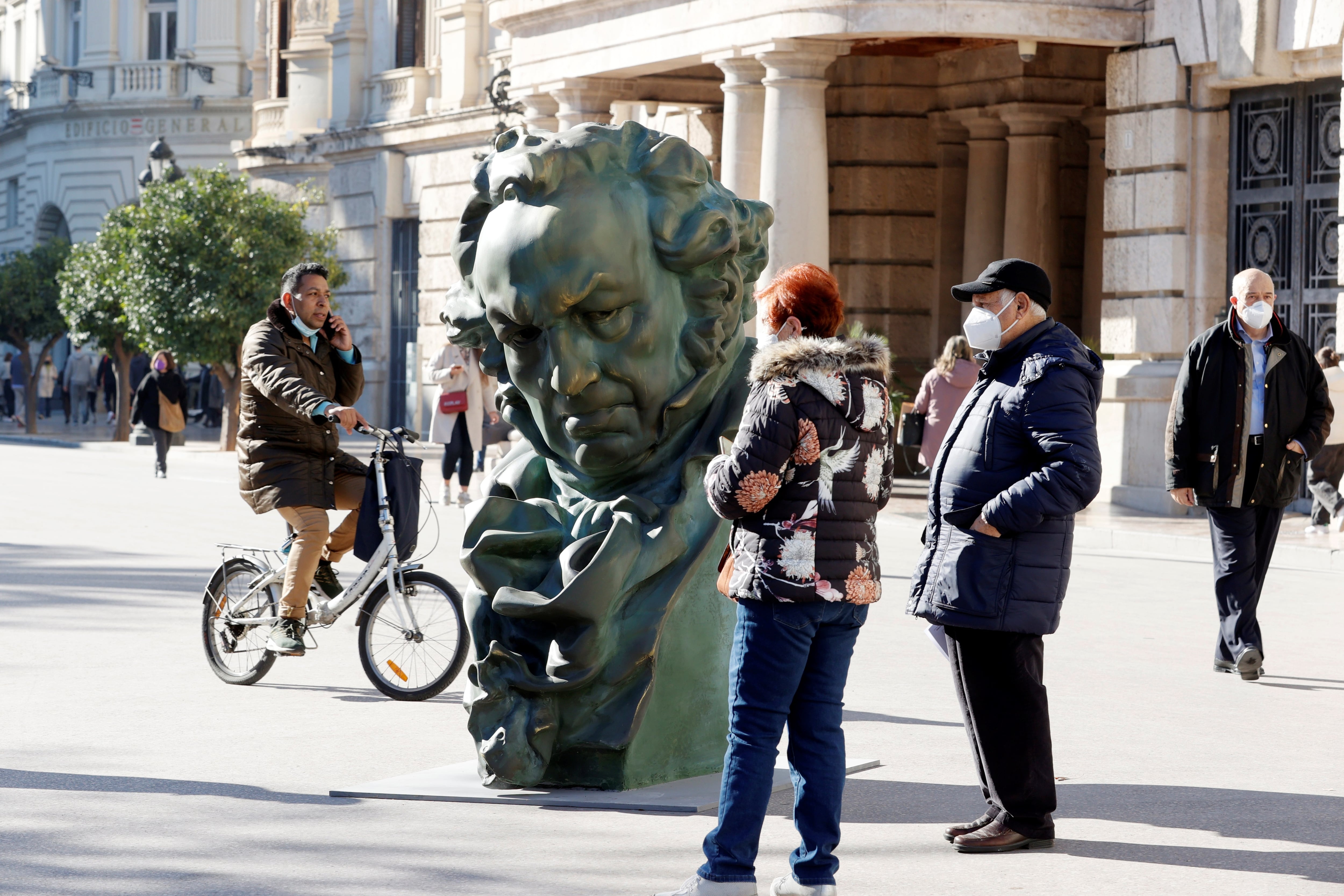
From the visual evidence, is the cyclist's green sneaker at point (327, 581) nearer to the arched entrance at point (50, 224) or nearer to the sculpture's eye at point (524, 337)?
the sculpture's eye at point (524, 337)

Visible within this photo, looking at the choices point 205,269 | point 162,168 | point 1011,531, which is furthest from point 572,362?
point 162,168

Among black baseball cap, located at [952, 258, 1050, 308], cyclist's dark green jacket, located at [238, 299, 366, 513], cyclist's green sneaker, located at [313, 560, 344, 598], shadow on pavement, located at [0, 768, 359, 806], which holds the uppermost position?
black baseball cap, located at [952, 258, 1050, 308]

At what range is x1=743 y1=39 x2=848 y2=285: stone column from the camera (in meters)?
20.5

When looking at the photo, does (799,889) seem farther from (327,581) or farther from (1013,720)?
(327,581)

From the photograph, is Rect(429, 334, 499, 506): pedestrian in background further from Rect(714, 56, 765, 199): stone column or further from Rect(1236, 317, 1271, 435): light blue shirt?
Rect(1236, 317, 1271, 435): light blue shirt

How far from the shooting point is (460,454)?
19047 millimetres

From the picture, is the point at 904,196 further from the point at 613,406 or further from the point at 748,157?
the point at 613,406

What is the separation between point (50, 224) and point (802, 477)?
51.9m

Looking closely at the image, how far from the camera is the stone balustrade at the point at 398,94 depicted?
109 ft

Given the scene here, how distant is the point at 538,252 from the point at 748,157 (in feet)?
50.1

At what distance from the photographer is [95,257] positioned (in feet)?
107

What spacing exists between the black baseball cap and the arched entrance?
50226mm

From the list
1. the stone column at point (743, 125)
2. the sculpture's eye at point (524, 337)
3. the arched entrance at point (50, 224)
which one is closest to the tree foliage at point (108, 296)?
the stone column at point (743, 125)

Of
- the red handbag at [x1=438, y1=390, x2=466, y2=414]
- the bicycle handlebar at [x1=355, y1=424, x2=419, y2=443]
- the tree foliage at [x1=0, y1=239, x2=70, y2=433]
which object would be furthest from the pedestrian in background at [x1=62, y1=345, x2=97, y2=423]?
the bicycle handlebar at [x1=355, y1=424, x2=419, y2=443]
